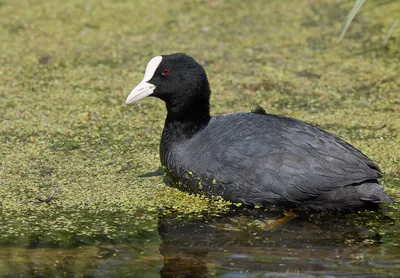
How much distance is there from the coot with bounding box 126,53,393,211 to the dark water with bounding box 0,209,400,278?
0.43ft

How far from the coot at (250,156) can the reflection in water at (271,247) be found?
132mm

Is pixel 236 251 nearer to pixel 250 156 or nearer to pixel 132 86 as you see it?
pixel 250 156

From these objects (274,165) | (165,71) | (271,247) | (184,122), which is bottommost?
(271,247)

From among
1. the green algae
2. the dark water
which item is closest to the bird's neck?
the green algae

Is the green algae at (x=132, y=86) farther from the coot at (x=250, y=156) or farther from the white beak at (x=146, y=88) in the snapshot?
the white beak at (x=146, y=88)

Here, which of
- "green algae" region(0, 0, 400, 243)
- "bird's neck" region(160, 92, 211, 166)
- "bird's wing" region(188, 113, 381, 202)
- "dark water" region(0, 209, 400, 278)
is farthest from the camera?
"bird's neck" region(160, 92, 211, 166)

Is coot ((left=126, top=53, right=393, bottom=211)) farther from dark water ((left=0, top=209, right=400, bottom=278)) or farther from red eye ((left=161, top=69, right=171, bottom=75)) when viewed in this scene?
dark water ((left=0, top=209, right=400, bottom=278))

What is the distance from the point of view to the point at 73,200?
13.2 feet

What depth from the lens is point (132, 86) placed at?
5.83 m

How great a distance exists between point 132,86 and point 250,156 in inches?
83.7

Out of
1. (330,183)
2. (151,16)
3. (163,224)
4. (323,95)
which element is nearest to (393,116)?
(323,95)

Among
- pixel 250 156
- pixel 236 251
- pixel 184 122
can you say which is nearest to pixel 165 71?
pixel 184 122

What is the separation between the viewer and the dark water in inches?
125

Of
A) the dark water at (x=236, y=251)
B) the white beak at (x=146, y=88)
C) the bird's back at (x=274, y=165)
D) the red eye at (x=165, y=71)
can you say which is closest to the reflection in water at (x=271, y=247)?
the dark water at (x=236, y=251)
